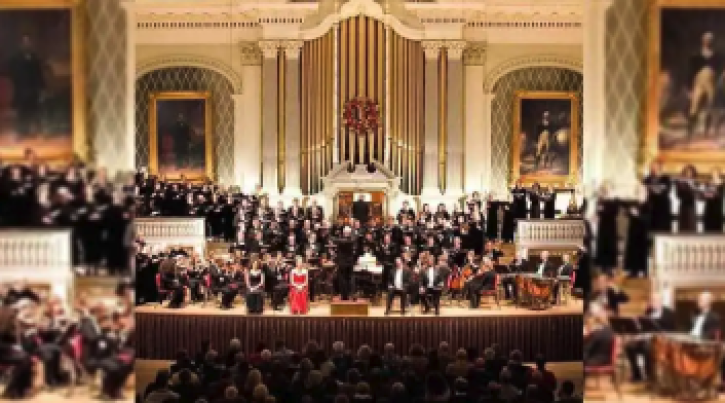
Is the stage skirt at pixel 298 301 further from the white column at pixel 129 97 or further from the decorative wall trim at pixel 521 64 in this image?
the decorative wall trim at pixel 521 64

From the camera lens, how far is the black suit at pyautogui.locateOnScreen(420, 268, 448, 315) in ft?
45.9

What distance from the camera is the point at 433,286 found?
46.3ft

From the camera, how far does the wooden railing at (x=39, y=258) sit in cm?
551

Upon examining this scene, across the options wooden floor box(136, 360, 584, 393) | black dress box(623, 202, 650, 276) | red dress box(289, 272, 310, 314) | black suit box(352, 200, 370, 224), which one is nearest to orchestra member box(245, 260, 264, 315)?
red dress box(289, 272, 310, 314)

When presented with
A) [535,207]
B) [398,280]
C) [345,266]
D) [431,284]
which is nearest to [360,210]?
[535,207]

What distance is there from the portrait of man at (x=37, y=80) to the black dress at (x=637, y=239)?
3.24 m

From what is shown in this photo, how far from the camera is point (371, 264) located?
15258mm

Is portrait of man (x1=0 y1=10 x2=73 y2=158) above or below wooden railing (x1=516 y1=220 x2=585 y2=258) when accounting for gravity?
above

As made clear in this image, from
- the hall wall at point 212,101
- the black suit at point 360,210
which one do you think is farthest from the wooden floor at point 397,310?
the hall wall at point 212,101

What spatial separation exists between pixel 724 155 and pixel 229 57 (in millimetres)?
17195

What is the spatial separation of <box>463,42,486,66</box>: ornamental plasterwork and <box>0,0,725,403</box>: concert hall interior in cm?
5

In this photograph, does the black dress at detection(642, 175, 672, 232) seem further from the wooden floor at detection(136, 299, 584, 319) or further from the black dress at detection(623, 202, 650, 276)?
the wooden floor at detection(136, 299, 584, 319)

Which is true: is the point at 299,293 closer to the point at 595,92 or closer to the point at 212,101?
the point at 595,92

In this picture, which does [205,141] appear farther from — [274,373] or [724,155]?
[724,155]
